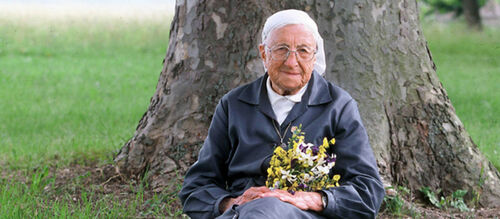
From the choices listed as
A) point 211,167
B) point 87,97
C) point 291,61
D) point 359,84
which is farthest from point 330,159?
point 87,97

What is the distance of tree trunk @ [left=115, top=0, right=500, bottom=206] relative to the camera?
5.21m

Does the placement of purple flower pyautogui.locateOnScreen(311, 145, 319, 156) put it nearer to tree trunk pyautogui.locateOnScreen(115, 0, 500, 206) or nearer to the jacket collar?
the jacket collar

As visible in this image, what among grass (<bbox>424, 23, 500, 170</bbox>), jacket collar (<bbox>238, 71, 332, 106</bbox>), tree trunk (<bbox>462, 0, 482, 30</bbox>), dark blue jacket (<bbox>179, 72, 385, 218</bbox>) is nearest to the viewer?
dark blue jacket (<bbox>179, 72, 385, 218</bbox>)

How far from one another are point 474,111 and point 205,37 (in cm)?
499

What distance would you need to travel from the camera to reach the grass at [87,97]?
541 cm

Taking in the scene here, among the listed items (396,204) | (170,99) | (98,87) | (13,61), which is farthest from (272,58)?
(13,61)

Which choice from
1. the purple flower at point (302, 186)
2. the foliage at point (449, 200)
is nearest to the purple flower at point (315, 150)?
the purple flower at point (302, 186)

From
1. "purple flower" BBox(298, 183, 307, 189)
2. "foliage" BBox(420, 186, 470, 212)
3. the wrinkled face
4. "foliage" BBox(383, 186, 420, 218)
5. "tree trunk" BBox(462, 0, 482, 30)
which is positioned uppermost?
the wrinkled face

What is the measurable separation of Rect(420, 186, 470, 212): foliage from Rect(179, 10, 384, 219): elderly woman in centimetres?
188

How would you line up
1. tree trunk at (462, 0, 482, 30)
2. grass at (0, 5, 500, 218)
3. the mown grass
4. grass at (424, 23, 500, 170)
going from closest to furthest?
grass at (0, 5, 500, 218), the mown grass, grass at (424, 23, 500, 170), tree trunk at (462, 0, 482, 30)

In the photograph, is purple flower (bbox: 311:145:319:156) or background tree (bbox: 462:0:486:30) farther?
background tree (bbox: 462:0:486:30)

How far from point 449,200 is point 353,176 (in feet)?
6.97

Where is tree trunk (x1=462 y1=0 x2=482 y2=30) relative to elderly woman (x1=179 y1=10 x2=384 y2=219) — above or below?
below

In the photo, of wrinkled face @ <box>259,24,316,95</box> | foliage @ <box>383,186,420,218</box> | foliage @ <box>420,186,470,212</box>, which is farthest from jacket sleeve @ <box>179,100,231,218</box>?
foliage @ <box>420,186,470,212</box>
